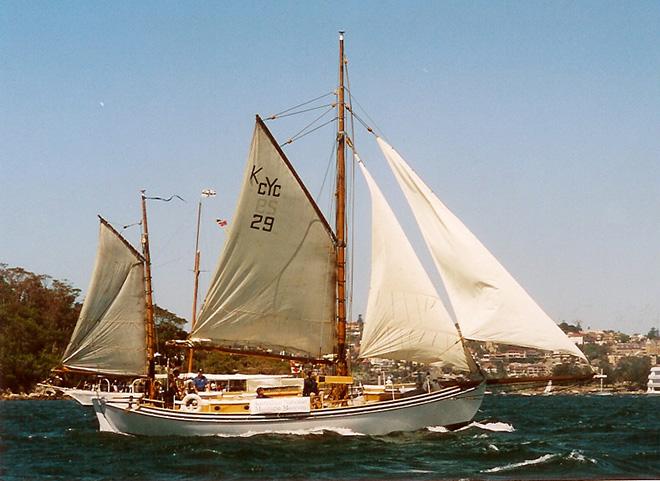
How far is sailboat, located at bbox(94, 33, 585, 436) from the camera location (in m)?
25.5

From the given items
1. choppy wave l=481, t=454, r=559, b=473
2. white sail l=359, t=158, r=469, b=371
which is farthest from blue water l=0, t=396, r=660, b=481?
white sail l=359, t=158, r=469, b=371

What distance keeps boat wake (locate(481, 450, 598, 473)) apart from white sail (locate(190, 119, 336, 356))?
811cm

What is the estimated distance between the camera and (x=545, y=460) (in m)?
21.0

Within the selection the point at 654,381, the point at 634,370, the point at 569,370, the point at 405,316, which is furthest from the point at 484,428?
the point at 654,381

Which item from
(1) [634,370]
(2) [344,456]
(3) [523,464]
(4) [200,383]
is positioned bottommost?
(3) [523,464]

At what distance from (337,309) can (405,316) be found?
8.78 feet

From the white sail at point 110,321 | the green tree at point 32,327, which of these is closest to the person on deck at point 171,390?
the white sail at point 110,321

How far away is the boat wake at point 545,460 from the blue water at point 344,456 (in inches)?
0.9

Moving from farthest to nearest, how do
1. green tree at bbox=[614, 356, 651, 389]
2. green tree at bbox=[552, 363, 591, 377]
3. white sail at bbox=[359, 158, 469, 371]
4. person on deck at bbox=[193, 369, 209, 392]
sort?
green tree at bbox=[614, 356, 651, 389] < person on deck at bbox=[193, 369, 209, 392] < green tree at bbox=[552, 363, 591, 377] < white sail at bbox=[359, 158, 469, 371]

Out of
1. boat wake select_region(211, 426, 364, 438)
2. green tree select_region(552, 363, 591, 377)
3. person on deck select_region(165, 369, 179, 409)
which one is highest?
green tree select_region(552, 363, 591, 377)

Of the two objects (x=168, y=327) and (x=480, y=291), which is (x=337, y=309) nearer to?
(x=480, y=291)

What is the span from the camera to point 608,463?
2106 cm

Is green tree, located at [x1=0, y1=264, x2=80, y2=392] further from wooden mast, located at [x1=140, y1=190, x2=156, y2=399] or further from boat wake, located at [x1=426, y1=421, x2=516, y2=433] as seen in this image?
boat wake, located at [x1=426, y1=421, x2=516, y2=433]

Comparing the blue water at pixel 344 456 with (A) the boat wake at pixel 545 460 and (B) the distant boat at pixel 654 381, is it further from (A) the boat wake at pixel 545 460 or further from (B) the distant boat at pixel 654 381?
(B) the distant boat at pixel 654 381
